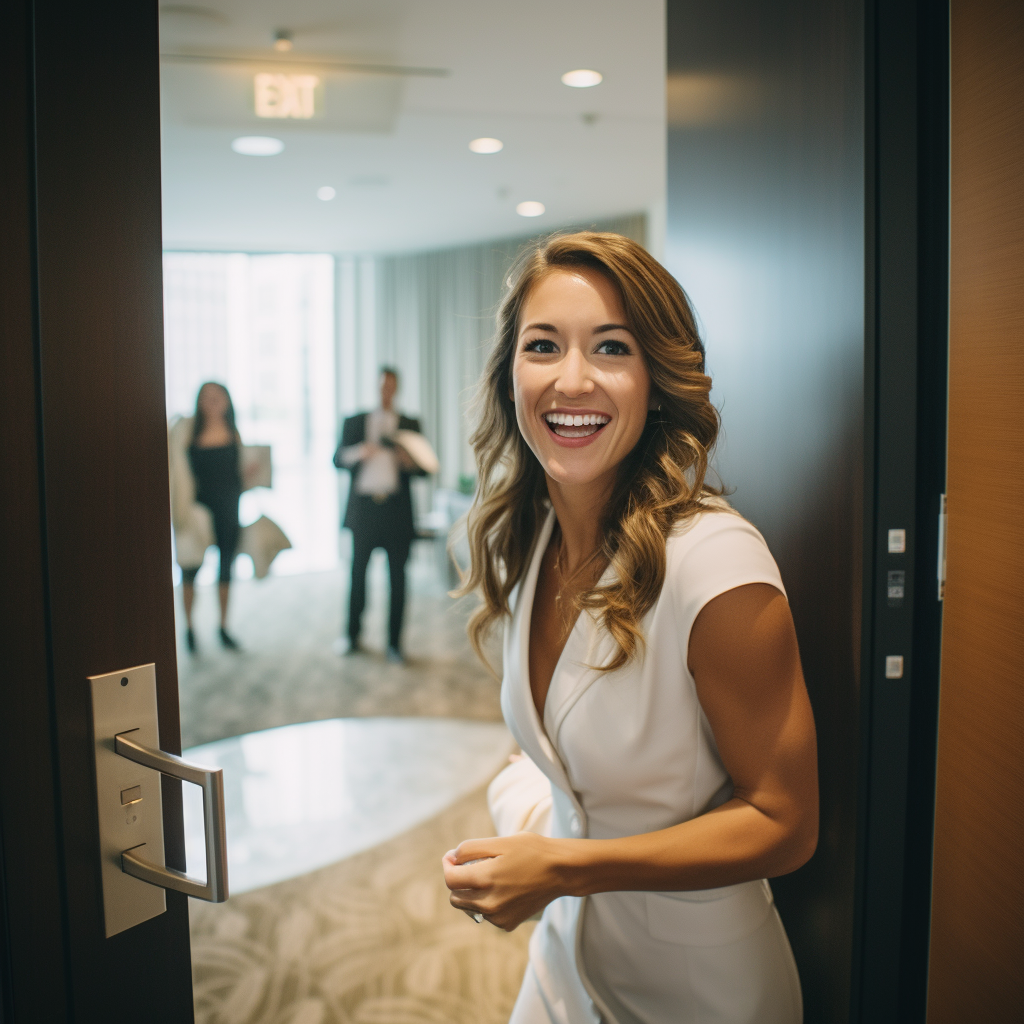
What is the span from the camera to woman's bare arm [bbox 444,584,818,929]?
915 millimetres

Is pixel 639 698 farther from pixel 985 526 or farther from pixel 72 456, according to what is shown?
pixel 72 456

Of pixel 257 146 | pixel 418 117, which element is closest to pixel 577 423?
pixel 418 117

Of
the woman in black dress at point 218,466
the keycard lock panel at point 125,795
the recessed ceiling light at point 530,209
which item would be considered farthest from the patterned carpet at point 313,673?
the recessed ceiling light at point 530,209

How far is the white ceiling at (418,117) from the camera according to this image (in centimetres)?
303

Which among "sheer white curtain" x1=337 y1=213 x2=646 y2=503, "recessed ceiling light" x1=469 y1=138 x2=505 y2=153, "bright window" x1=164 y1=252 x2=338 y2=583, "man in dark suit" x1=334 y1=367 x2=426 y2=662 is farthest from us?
"sheer white curtain" x1=337 y1=213 x2=646 y2=503

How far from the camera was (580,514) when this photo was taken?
1231 millimetres

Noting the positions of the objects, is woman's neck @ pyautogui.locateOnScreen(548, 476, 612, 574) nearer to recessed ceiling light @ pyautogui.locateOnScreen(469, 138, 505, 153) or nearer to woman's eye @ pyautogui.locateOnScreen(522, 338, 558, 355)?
woman's eye @ pyautogui.locateOnScreen(522, 338, 558, 355)

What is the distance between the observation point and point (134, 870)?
27.9 inches

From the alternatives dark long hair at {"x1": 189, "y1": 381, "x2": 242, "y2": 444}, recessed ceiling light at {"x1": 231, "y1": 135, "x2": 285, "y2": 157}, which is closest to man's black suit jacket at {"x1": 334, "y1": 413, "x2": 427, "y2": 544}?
dark long hair at {"x1": 189, "y1": 381, "x2": 242, "y2": 444}

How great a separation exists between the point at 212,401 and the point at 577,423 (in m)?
3.48

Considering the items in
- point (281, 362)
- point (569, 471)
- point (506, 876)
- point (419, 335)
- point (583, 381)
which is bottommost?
point (506, 876)

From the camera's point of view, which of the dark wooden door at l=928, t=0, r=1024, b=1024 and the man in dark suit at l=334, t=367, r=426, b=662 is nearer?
the dark wooden door at l=928, t=0, r=1024, b=1024

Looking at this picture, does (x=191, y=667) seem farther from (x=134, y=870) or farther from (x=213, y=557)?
(x=134, y=870)

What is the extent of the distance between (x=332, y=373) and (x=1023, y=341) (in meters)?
7.89
